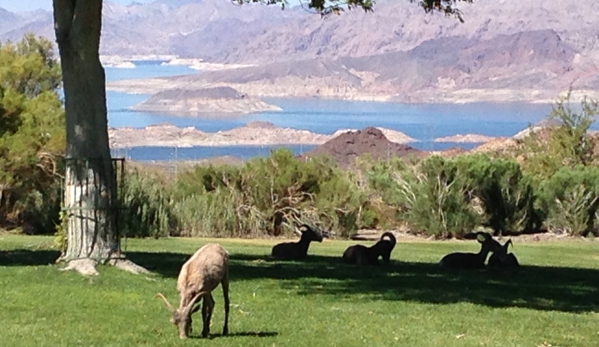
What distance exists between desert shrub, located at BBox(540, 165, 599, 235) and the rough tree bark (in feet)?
62.1

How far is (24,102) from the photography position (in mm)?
31312

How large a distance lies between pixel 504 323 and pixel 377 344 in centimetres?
209

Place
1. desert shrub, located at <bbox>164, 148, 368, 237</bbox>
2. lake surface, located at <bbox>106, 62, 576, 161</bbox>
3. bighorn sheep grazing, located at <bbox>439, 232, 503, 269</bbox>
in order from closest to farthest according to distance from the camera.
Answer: bighorn sheep grazing, located at <bbox>439, 232, 503, 269</bbox> < desert shrub, located at <bbox>164, 148, 368, 237</bbox> < lake surface, located at <bbox>106, 62, 576, 161</bbox>

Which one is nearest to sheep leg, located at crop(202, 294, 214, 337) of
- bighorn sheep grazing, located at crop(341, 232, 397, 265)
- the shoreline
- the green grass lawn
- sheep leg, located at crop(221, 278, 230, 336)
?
the green grass lawn

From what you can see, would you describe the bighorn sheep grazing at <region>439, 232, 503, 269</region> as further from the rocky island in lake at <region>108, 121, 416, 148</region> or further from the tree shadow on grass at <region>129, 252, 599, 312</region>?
the rocky island in lake at <region>108, 121, 416, 148</region>

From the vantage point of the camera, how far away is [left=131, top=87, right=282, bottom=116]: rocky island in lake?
463 ft

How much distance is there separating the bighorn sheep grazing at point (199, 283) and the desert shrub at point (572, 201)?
2239 cm

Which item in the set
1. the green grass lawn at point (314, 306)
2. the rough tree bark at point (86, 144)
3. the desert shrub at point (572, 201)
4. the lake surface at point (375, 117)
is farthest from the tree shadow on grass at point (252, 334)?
the lake surface at point (375, 117)

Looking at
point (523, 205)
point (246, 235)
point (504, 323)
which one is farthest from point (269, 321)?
point (523, 205)

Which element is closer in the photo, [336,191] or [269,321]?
[269,321]

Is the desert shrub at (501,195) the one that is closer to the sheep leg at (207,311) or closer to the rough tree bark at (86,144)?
the rough tree bark at (86,144)

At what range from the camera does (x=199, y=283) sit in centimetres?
922

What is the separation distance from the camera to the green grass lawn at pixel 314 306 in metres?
10.1

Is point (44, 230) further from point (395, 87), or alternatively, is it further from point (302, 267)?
point (395, 87)
